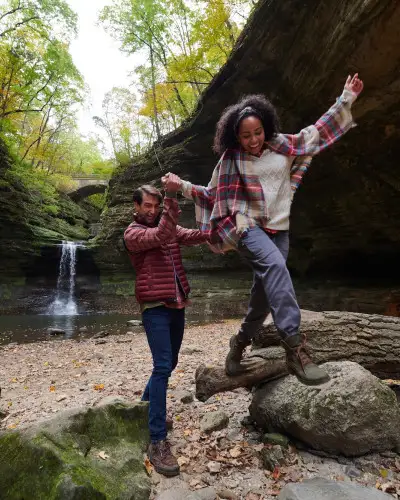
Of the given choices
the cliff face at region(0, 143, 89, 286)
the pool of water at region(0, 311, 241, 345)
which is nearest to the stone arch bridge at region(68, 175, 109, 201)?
the cliff face at region(0, 143, 89, 286)

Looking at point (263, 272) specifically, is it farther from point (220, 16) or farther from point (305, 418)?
point (220, 16)

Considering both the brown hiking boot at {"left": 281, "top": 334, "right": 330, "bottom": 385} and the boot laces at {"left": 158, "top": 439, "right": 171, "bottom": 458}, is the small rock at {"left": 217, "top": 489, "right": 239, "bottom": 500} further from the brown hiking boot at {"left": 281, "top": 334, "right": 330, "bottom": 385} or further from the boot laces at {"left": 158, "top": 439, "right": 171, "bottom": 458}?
the brown hiking boot at {"left": 281, "top": 334, "right": 330, "bottom": 385}

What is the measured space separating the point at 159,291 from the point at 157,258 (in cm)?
29

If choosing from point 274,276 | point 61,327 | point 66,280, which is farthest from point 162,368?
point 66,280

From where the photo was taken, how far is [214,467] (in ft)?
8.09

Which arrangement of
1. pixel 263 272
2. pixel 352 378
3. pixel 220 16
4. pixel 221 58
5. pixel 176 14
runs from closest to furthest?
pixel 263 272
pixel 352 378
pixel 220 16
pixel 221 58
pixel 176 14

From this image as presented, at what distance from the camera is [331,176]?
13.0 metres

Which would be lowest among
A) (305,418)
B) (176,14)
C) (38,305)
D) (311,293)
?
(38,305)

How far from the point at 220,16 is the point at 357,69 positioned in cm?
847

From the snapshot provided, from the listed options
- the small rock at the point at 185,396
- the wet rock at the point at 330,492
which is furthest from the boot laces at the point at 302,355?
the small rock at the point at 185,396

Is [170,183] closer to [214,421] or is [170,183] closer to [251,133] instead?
[251,133]

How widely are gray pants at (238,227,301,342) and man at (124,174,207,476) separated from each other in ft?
2.02

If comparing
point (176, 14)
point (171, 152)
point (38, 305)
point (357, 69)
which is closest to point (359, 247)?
point (357, 69)

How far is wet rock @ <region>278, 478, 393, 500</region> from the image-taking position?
1897 mm
